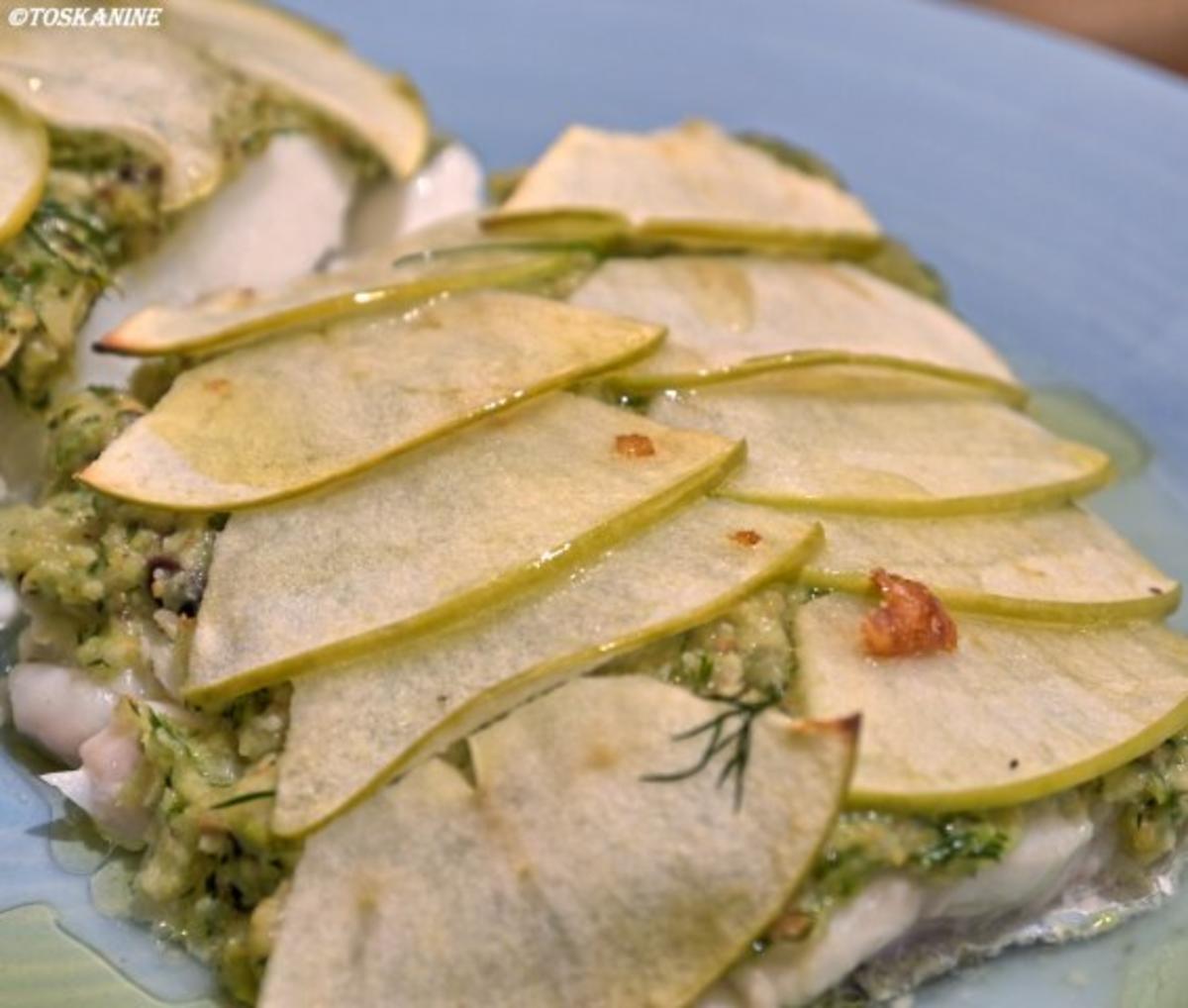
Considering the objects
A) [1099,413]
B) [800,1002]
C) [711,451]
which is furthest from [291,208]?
[800,1002]

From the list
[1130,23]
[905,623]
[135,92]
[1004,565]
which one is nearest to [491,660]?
[905,623]

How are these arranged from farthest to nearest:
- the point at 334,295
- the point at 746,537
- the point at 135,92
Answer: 1. the point at 135,92
2. the point at 334,295
3. the point at 746,537

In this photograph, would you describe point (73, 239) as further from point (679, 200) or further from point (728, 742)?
point (728, 742)

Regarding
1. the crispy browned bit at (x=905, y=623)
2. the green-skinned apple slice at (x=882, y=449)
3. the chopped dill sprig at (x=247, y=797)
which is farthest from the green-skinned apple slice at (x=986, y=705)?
the chopped dill sprig at (x=247, y=797)

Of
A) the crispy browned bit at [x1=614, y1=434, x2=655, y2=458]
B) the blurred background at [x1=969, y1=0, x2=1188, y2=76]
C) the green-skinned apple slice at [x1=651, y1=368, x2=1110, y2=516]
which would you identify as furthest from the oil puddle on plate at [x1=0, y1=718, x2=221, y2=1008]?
the blurred background at [x1=969, y1=0, x2=1188, y2=76]

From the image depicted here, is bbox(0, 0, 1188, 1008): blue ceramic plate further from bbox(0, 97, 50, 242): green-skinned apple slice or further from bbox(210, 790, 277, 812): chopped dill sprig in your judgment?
bbox(210, 790, 277, 812): chopped dill sprig

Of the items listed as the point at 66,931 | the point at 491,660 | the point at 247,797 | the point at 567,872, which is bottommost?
the point at 66,931

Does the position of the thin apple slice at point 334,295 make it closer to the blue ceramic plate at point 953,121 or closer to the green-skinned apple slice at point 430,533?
the green-skinned apple slice at point 430,533
